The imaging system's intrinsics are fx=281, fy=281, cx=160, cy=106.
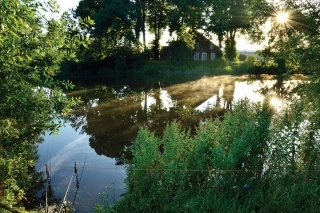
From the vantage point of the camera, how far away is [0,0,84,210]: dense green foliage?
4.94 metres

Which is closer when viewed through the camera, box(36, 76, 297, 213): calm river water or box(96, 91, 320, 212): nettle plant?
box(96, 91, 320, 212): nettle plant

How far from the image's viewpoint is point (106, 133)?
1703 cm

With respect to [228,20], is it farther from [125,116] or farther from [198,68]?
[125,116]

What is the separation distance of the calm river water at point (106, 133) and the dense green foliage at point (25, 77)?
1.55 metres

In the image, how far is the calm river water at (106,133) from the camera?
33.9 ft

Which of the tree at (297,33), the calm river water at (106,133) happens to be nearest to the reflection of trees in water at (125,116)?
the calm river water at (106,133)

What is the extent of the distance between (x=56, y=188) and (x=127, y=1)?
5538 cm

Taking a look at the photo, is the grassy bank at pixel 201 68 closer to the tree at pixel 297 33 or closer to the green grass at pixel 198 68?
the green grass at pixel 198 68

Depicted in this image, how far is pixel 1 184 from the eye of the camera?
7.22 meters

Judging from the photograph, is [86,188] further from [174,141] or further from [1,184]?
[174,141]

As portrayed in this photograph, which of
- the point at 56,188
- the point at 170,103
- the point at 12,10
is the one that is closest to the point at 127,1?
the point at 170,103

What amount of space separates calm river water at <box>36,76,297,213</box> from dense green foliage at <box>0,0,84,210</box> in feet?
5.08

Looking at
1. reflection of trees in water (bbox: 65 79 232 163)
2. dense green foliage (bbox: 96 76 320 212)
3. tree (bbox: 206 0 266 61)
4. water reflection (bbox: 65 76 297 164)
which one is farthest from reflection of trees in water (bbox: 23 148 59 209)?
tree (bbox: 206 0 266 61)

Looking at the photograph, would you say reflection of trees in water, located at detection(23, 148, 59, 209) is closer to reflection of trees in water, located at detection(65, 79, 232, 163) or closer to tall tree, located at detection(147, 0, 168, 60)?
reflection of trees in water, located at detection(65, 79, 232, 163)
